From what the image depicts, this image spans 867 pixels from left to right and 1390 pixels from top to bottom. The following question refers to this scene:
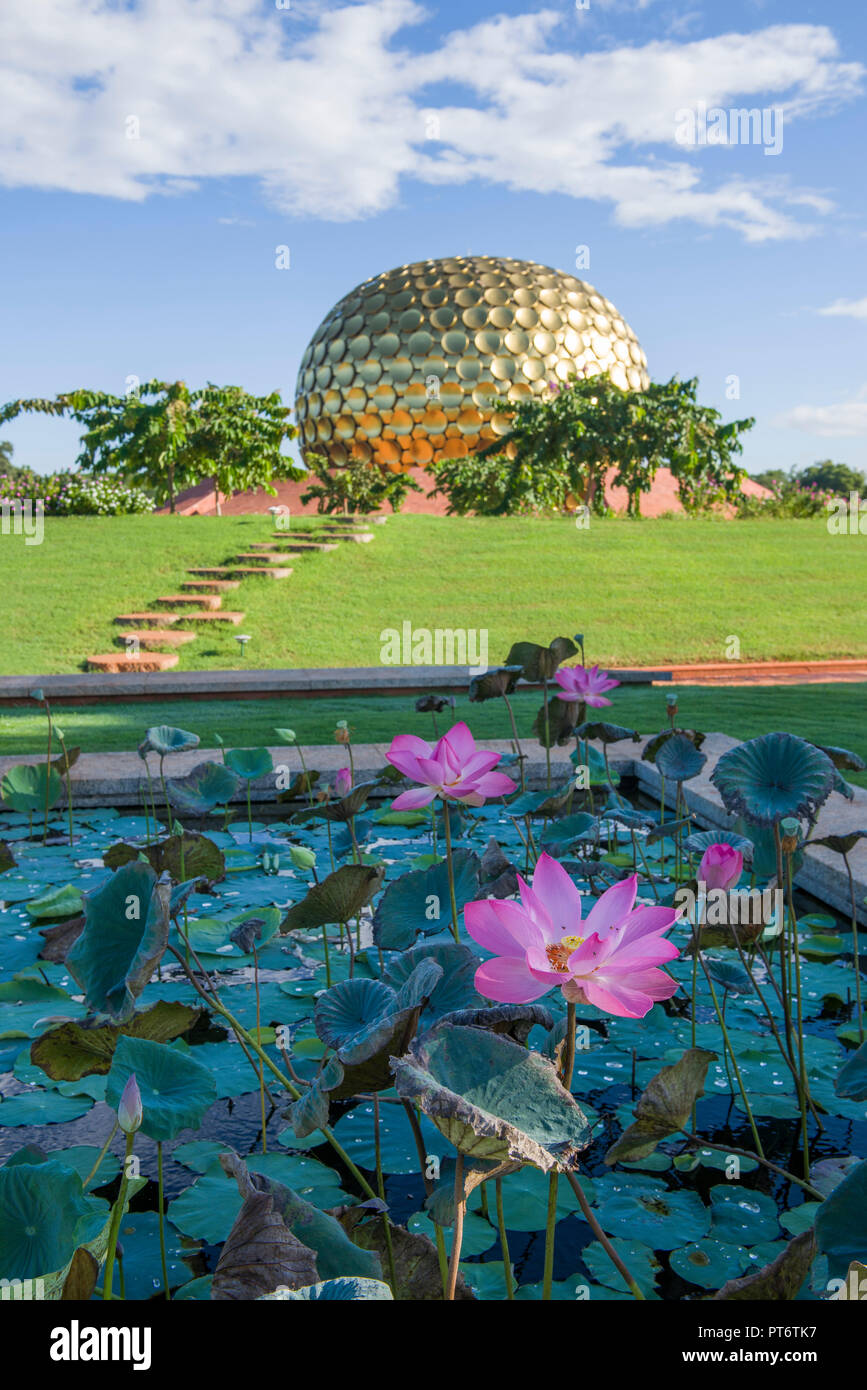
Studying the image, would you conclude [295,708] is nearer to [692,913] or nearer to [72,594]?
[692,913]

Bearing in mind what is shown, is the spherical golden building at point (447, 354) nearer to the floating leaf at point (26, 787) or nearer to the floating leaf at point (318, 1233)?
the floating leaf at point (26, 787)

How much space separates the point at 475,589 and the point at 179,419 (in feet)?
27.4

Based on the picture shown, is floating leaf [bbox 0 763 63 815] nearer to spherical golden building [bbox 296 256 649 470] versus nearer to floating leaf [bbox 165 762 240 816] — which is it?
floating leaf [bbox 165 762 240 816]

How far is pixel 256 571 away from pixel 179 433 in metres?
6.98

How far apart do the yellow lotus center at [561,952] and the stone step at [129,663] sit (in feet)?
23.2

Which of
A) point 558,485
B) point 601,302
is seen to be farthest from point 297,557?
point 601,302

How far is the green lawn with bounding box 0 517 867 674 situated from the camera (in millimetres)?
8453

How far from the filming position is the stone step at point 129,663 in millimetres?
7469

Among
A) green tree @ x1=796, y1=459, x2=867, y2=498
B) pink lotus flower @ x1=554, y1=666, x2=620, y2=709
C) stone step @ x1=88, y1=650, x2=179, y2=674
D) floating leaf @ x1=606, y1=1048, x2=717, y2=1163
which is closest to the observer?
floating leaf @ x1=606, y1=1048, x2=717, y2=1163

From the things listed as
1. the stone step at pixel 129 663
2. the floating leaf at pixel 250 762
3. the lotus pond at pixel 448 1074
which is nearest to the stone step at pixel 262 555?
the stone step at pixel 129 663

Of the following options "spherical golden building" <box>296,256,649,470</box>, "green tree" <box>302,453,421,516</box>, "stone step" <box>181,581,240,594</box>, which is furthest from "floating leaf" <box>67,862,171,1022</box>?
"spherical golden building" <box>296,256,649,470</box>

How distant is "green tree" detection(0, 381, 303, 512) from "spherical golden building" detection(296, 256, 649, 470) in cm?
836
